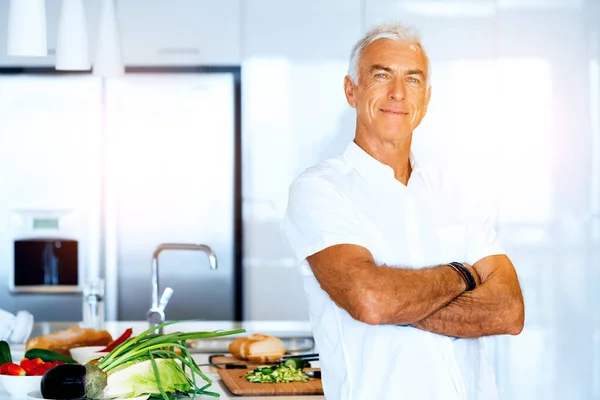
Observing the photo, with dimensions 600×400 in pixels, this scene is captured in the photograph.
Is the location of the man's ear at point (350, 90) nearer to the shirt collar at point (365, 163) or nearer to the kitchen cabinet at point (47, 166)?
the shirt collar at point (365, 163)

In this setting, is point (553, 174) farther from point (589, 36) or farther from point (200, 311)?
point (200, 311)

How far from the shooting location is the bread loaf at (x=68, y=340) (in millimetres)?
2723

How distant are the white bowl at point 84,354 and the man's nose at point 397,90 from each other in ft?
3.47

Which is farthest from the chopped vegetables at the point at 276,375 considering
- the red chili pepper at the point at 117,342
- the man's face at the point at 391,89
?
the man's face at the point at 391,89

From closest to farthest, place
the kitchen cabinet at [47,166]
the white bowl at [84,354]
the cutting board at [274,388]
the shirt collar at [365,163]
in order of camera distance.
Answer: the shirt collar at [365,163]
the cutting board at [274,388]
the white bowl at [84,354]
the kitchen cabinet at [47,166]

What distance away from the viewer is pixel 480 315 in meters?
1.99

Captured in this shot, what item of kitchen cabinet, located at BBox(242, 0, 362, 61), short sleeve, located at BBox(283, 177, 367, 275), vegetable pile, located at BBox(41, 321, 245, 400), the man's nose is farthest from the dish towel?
kitchen cabinet, located at BBox(242, 0, 362, 61)

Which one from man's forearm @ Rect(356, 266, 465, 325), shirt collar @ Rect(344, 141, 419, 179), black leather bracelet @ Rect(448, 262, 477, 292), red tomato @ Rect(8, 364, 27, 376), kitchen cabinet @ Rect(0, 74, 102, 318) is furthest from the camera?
kitchen cabinet @ Rect(0, 74, 102, 318)

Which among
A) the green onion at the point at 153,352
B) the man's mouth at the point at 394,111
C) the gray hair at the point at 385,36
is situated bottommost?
the green onion at the point at 153,352

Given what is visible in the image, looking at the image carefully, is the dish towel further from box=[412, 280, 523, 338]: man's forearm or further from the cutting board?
box=[412, 280, 523, 338]: man's forearm

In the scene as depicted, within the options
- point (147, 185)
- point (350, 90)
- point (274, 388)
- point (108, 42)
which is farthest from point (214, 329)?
point (350, 90)

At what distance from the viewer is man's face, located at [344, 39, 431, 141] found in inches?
82.7

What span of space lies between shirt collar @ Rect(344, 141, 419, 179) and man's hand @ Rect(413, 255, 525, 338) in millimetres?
302

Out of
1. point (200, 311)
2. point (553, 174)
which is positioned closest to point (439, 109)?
point (553, 174)
